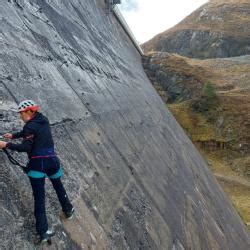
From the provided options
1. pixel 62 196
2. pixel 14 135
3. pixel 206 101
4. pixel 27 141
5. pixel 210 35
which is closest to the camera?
pixel 27 141

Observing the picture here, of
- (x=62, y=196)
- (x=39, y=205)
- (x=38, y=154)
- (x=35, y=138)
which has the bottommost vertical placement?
(x=62, y=196)

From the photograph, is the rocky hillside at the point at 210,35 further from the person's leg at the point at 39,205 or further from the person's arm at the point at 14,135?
the person's leg at the point at 39,205

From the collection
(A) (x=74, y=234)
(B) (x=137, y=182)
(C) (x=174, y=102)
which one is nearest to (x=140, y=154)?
(B) (x=137, y=182)

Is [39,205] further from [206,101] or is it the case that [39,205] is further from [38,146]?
[206,101]

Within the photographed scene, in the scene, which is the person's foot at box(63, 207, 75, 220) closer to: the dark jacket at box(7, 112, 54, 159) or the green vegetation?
the dark jacket at box(7, 112, 54, 159)

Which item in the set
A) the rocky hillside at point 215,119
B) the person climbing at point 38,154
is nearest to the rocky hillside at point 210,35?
the rocky hillside at point 215,119

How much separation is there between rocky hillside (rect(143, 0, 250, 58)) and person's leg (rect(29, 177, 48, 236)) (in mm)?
104284

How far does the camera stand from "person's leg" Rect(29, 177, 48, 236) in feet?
12.3

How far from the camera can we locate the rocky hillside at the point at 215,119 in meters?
33.9

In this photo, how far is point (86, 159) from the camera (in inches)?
227

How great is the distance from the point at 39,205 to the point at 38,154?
0.44m

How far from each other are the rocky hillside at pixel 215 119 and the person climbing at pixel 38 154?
2182 centimetres

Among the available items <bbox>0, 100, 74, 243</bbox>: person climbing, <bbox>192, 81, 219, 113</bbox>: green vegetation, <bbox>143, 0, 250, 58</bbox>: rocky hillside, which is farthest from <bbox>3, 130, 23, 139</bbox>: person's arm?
<bbox>143, 0, 250, 58</bbox>: rocky hillside

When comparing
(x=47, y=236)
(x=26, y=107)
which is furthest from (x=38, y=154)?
(x=47, y=236)
